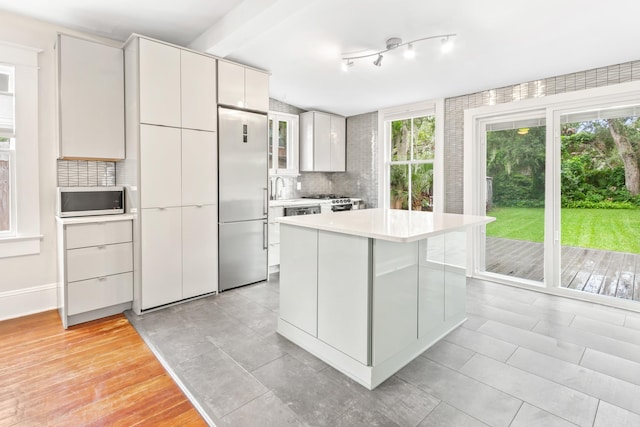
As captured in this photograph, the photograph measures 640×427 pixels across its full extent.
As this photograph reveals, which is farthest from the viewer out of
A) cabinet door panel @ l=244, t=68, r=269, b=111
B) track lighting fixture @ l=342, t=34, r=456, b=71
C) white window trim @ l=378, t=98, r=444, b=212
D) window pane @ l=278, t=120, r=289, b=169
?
window pane @ l=278, t=120, r=289, b=169

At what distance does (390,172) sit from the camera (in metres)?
5.42

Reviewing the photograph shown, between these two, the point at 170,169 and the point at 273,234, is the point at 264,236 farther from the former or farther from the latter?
the point at 170,169

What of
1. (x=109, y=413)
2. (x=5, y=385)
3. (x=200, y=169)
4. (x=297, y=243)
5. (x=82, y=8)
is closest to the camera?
(x=109, y=413)

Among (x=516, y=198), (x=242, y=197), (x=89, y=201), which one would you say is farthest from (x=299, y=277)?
(x=516, y=198)

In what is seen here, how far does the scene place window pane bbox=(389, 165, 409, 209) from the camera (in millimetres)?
5230

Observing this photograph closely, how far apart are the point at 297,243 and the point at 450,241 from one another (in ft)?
3.94

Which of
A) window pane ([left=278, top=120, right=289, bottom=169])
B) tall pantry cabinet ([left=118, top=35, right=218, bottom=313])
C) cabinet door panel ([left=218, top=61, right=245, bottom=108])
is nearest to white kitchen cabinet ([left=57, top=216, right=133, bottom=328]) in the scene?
tall pantry cabinet ([left=118, top=35, right=218, bottom=313])

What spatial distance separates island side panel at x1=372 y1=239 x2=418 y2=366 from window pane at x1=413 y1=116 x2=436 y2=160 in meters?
2.97

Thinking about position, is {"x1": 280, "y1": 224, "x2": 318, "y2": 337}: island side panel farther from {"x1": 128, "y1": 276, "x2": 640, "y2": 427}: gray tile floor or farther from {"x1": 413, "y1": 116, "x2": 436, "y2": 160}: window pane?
{"x1": 413, "y1": 116, "x2": 436, "y2": 160}: window pane

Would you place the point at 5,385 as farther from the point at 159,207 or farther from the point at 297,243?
the point at 297,243

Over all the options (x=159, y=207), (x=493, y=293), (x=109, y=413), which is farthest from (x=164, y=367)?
(x=493, y=293)

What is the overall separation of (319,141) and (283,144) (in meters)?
0.59

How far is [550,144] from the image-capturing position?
3.73m

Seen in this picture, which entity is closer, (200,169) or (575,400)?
(575,400)
